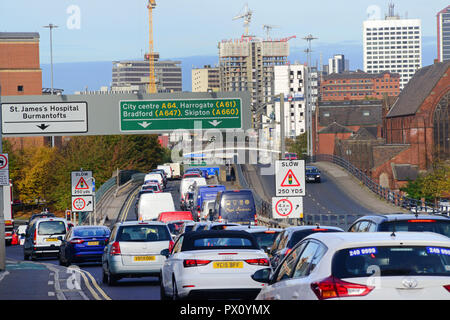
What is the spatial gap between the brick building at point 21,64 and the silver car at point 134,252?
106 metres

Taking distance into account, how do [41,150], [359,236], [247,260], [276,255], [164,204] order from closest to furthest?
[359,236] < [247,260] < [276,255] < [164,204] < [41,150]

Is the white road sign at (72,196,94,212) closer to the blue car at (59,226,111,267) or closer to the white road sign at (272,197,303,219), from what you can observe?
the blue car at (59,226,111,267)

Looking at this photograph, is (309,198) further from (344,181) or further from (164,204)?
(164,204)

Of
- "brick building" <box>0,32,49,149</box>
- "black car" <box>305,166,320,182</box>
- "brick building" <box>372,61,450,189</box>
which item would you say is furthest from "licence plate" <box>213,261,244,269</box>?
"brick building" <box>0,32,49,149</box>

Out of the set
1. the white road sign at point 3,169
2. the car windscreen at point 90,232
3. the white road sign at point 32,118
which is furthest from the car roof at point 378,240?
the white road sign at point 32,118

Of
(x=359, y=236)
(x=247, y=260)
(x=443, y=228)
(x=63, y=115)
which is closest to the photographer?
(x=359, y=236)

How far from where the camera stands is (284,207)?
2895cm

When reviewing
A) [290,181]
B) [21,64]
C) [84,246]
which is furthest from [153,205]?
[21,64]

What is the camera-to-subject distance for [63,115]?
33.1 metres

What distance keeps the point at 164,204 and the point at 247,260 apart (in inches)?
1371

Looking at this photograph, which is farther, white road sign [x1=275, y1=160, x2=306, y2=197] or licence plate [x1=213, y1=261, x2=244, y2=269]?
white road sign [x1=275, y1=160, x2=306, y2=197]

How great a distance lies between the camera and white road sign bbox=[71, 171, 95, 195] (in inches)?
1682

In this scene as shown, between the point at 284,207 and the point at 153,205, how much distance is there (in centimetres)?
2090
